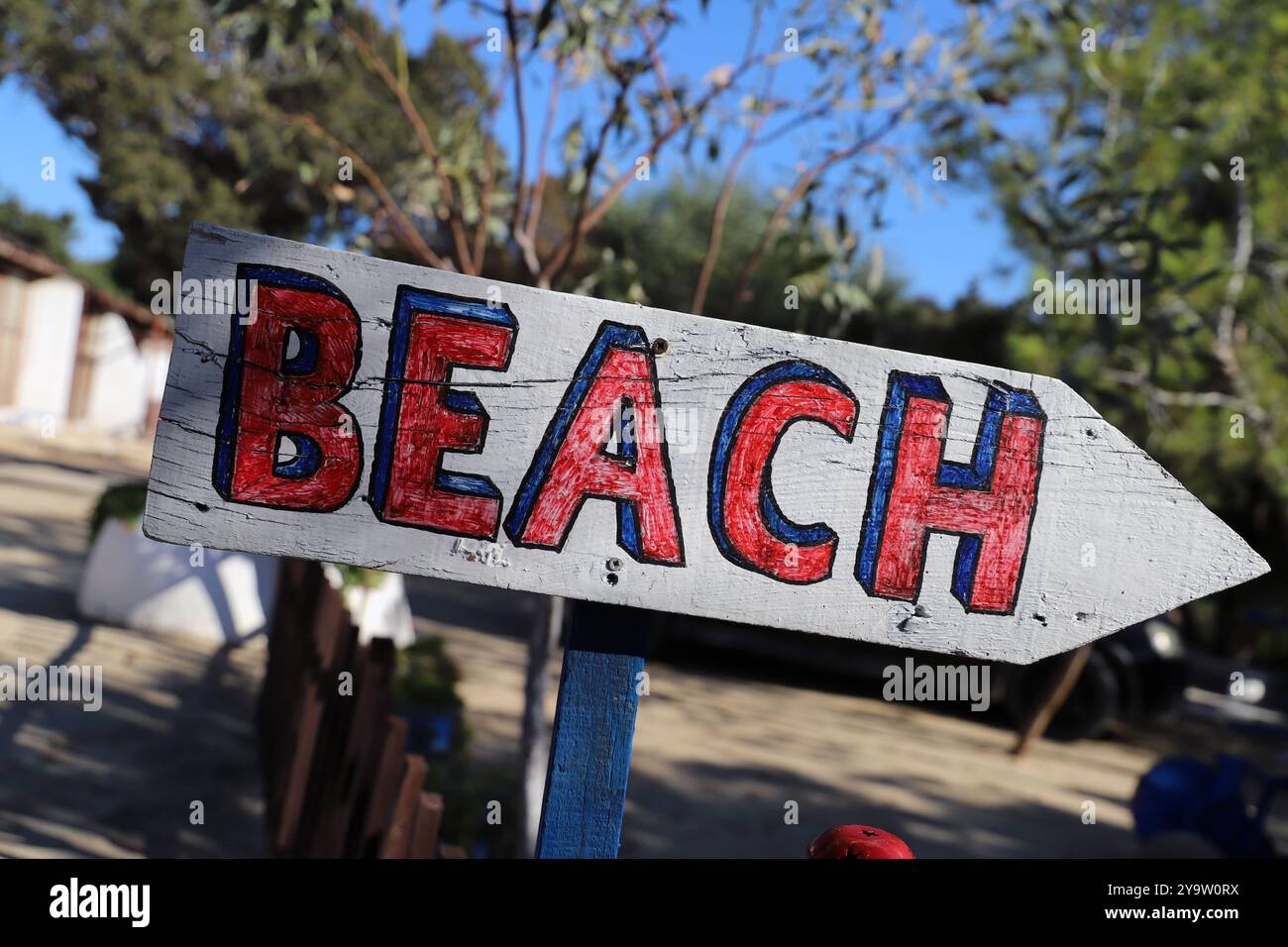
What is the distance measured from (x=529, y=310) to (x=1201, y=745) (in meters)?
10.7

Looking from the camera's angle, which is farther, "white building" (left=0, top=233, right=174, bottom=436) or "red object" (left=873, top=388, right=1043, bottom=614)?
"white building" (left=0, top=233, right=174, bottom=436)

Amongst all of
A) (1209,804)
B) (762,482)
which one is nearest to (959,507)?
(762,482)

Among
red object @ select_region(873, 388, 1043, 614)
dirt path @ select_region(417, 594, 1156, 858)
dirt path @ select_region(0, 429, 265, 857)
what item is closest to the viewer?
red object @ select_region(873, 388, 1043, 614)

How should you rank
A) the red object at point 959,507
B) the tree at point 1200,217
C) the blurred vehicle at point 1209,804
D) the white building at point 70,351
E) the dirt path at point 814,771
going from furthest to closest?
the white building at point 70,351
the tree at point 1200,217
the dirt path at point 814,771
the blurred vehicle at point 1209,804
the red object at point 959,507

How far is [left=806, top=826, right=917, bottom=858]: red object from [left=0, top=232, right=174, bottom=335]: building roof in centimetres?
1756

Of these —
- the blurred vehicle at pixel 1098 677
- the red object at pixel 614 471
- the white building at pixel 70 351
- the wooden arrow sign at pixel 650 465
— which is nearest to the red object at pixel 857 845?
the wooden arrow sign at pixel 650 465

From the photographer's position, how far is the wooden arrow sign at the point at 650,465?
1.47 metres

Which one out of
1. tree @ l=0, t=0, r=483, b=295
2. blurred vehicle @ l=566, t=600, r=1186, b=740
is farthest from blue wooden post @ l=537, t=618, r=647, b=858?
tree @ l=0, t=0, r=483, b=295

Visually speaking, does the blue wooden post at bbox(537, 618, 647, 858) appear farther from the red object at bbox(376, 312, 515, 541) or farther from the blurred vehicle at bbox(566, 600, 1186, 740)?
the blurred vehicle at bbox(566, 600, 1186, 740)

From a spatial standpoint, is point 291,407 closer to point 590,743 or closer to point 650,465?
point 650,465

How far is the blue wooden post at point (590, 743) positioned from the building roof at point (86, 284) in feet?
57.0

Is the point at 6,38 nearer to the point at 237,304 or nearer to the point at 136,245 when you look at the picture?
the point at 136,245

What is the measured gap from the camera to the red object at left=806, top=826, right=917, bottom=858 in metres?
1.58

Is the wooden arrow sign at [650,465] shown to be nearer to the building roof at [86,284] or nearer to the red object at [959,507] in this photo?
the red object at [959,507]
